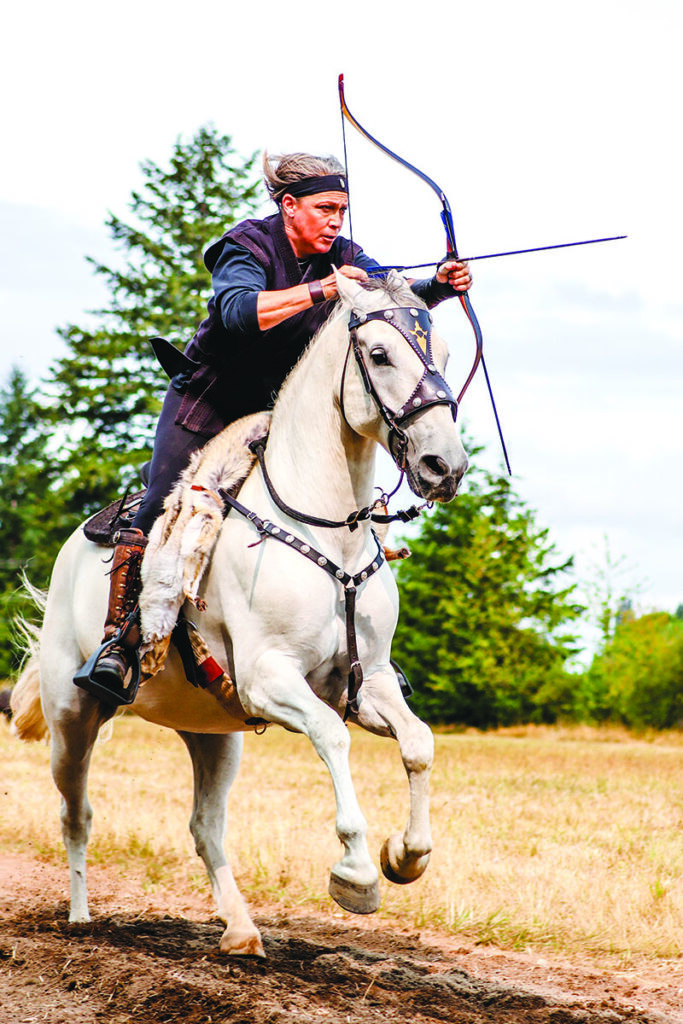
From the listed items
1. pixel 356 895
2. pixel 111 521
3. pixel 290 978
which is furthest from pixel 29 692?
pixel 356 895

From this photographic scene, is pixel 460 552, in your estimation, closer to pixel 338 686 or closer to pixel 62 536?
pixel 62 536

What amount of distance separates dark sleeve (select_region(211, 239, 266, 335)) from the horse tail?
3004 mm

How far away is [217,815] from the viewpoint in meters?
6.60

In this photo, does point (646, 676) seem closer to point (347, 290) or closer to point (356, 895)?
point (347, 290)

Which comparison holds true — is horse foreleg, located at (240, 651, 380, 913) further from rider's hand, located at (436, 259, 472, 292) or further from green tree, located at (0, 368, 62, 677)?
green tree, located at (0, 368, 62, 677)

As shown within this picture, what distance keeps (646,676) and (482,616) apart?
715 centimetres

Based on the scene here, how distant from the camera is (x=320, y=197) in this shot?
535 centimetres

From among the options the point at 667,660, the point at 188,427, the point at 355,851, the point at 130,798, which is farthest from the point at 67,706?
the point at 667,660

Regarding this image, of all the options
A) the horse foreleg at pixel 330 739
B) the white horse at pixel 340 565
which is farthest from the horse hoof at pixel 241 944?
the horse foreleg at pixel 330 739

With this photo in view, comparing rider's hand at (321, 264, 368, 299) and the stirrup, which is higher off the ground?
rider's hand at (321, 264, 368, 299)

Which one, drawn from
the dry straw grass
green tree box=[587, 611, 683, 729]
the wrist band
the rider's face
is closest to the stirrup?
the wrist band

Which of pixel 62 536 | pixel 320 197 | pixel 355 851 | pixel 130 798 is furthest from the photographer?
pixel 62 536

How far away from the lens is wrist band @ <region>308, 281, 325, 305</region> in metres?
4.84

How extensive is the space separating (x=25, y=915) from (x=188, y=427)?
356 cm
